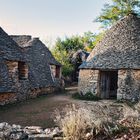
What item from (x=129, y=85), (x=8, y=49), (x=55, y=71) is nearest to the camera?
(x=8, y=49)

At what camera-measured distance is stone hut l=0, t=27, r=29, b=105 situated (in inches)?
638

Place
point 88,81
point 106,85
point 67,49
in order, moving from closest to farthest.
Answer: point 88,81
point 106,85
point 67,49

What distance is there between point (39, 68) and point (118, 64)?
6.80 meters

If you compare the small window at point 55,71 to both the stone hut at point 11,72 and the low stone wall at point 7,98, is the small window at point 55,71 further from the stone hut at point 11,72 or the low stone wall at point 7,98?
the low stone wall at point 7,98

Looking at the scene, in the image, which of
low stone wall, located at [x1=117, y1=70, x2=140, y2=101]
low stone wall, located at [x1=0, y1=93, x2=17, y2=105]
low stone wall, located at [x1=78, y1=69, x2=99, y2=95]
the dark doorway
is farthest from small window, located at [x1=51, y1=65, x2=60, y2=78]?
low stone wall, located at [x1=0, y1=93, x2=17, y2=105]

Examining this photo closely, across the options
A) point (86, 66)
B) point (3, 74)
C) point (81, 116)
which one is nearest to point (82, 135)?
point (81, 116)

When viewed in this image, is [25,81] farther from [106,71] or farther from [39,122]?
[39,122]

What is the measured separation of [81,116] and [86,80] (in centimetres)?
1295

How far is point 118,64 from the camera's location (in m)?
20.2

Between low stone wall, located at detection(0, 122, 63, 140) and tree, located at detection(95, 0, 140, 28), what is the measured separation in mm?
18645

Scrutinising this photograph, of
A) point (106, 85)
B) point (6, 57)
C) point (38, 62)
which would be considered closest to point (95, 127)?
point (6, 57)

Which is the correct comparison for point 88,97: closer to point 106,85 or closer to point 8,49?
point 106,85

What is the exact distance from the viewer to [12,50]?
18.5 metres

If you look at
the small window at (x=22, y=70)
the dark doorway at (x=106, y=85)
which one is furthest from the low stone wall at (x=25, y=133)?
the dark doorway at (x=106, y=85)
